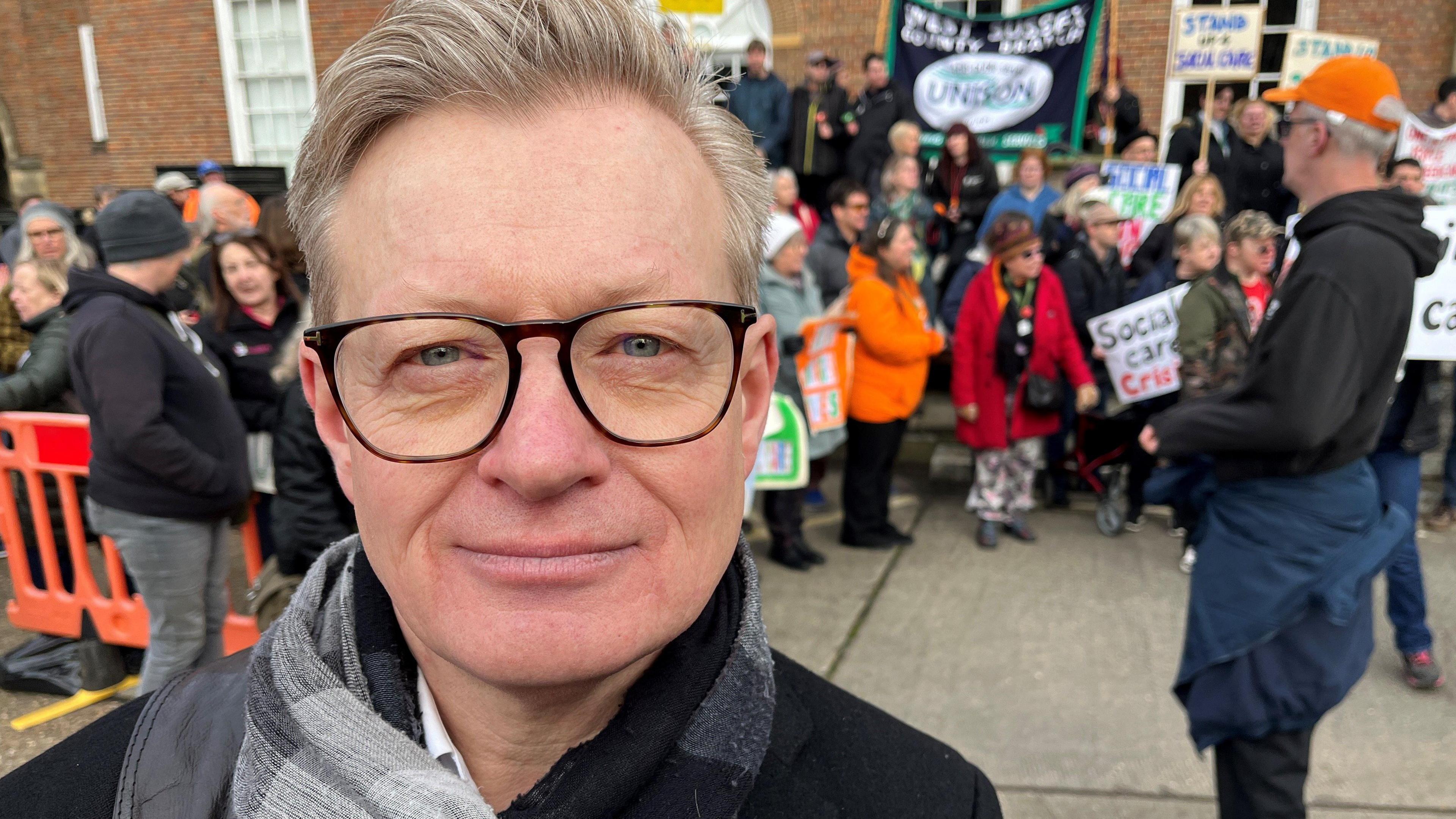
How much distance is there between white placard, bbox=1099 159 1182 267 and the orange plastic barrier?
22.2 feet

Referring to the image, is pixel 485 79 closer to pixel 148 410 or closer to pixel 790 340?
pixel 148 410

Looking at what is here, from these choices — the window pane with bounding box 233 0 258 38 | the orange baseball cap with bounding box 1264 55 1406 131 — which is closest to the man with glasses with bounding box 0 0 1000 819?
the orange baseball cap with bounding box 1264 55 1406 131

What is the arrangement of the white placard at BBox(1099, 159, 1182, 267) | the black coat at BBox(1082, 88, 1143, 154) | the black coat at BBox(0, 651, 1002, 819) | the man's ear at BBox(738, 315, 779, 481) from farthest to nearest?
the black coat at BBox(1082, 88, 1143, 154)
the white placard at BBox(1099, 159, 1182, 267)
the man's ear at BBox(738, 315, 779, 481)
the black coat at BBox(0, 651, 1002, 819)

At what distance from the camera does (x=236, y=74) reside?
15336 mm

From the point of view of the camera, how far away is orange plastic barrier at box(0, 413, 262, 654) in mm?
4090

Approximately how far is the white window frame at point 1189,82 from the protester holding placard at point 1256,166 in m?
2.88

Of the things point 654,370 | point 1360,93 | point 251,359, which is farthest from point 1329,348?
point 251,359

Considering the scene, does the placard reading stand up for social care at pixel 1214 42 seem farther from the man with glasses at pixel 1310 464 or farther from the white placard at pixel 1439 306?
the man with glasses at pixel 1310 464

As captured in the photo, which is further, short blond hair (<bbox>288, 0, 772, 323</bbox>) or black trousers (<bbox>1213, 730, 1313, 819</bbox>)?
black trousers (<bbox>1213, 730, 1313, 819</bbox>)

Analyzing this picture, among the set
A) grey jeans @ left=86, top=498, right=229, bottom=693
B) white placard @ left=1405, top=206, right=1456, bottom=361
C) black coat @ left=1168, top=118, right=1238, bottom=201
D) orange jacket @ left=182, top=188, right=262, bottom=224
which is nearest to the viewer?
grey jeans @ left=86, top=498, right=229, bottom=693

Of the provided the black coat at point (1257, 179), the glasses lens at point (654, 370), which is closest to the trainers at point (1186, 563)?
the black coat at point (1257, 179)

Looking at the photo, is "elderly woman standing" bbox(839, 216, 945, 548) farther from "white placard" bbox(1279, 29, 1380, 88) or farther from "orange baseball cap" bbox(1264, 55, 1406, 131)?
"white placard" bbox(1279, 29, 1380, 88)

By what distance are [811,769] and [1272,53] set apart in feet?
44.2

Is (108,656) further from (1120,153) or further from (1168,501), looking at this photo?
(1120,153)
